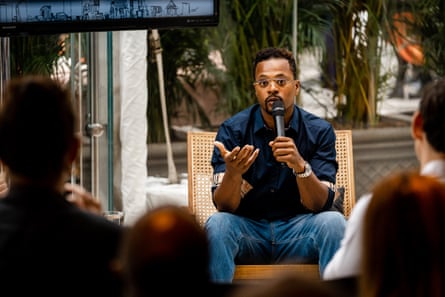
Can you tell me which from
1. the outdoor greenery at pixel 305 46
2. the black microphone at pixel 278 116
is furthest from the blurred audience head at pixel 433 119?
the outdoor greenery at pixel 305 46

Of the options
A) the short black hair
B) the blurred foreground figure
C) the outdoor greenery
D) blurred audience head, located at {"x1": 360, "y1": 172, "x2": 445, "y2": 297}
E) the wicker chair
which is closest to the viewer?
blurred audience head, located at {"x1": 360, "y1": 172, "x2": 445, "y2": 297}

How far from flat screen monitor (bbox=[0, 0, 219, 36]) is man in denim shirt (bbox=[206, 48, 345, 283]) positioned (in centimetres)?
32

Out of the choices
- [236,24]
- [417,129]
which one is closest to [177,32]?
[236,24]

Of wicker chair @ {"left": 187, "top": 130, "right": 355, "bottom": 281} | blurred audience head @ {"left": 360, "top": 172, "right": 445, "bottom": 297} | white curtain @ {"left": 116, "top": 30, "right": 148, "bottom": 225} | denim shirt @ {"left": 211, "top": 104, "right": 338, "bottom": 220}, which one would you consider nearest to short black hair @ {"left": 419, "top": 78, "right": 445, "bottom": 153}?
blurred audience head @ {"left": 360, "top": 172, "right": 445, "bottom": 297}

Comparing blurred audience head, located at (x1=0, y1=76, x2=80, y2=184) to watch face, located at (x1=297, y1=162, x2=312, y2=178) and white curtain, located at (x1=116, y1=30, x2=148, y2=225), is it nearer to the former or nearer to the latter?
watch face, located at (x1=297, y1=162, x2=312, y2=178)

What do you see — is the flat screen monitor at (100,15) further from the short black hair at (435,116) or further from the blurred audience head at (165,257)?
the blurred audience head at (165,257)

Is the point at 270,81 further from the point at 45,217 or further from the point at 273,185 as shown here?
the point at 45,217

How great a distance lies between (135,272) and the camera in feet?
4.46

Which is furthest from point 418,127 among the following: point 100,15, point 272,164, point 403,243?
point 100,15

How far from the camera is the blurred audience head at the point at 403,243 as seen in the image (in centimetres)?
163

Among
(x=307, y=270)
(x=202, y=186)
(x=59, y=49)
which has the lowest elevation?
(x=307, y=270)

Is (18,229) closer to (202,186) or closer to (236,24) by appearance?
(202,186)

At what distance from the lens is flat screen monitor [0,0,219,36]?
3.66 m

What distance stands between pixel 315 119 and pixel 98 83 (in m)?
1.12
